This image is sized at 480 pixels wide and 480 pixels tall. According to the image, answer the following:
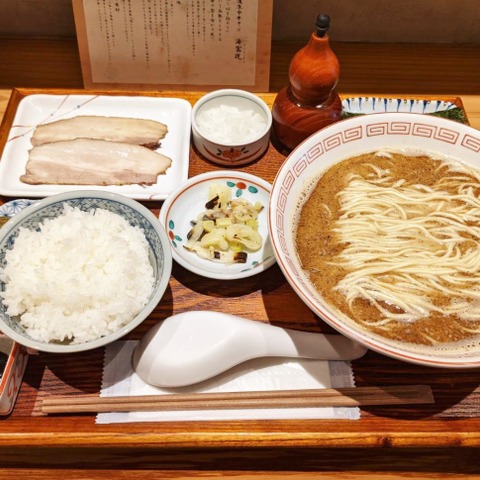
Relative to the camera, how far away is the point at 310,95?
2016mm

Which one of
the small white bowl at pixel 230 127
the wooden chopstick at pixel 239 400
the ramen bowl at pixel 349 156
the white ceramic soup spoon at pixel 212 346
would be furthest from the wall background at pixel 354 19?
the wooden chopstick at pixel 239 400

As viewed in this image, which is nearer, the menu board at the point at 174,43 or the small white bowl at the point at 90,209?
the small white bowl at the point at 90,209

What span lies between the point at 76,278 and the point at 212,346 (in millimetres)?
458

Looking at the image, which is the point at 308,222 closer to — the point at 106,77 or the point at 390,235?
the point at 390,235

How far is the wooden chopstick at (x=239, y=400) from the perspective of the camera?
60.4 inches

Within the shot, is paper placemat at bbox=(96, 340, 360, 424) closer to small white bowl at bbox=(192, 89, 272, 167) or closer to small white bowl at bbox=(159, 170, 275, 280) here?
small white bowl at bbox=(159, 170, 275, 280)

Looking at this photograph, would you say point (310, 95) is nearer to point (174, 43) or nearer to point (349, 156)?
point (349, 156)

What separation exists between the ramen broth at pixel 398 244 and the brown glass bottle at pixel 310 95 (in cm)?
25

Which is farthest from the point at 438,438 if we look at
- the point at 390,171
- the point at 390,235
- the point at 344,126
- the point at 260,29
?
the point at 260,29

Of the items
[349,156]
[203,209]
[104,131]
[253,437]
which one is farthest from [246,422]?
[104,131]

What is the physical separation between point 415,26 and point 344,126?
3.89ft

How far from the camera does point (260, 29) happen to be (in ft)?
7.39

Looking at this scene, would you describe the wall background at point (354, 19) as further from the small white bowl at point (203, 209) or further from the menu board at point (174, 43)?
the small white bowl at point (203, 209)

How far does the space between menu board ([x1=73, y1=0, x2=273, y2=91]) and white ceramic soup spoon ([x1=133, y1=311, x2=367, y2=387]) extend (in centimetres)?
123
